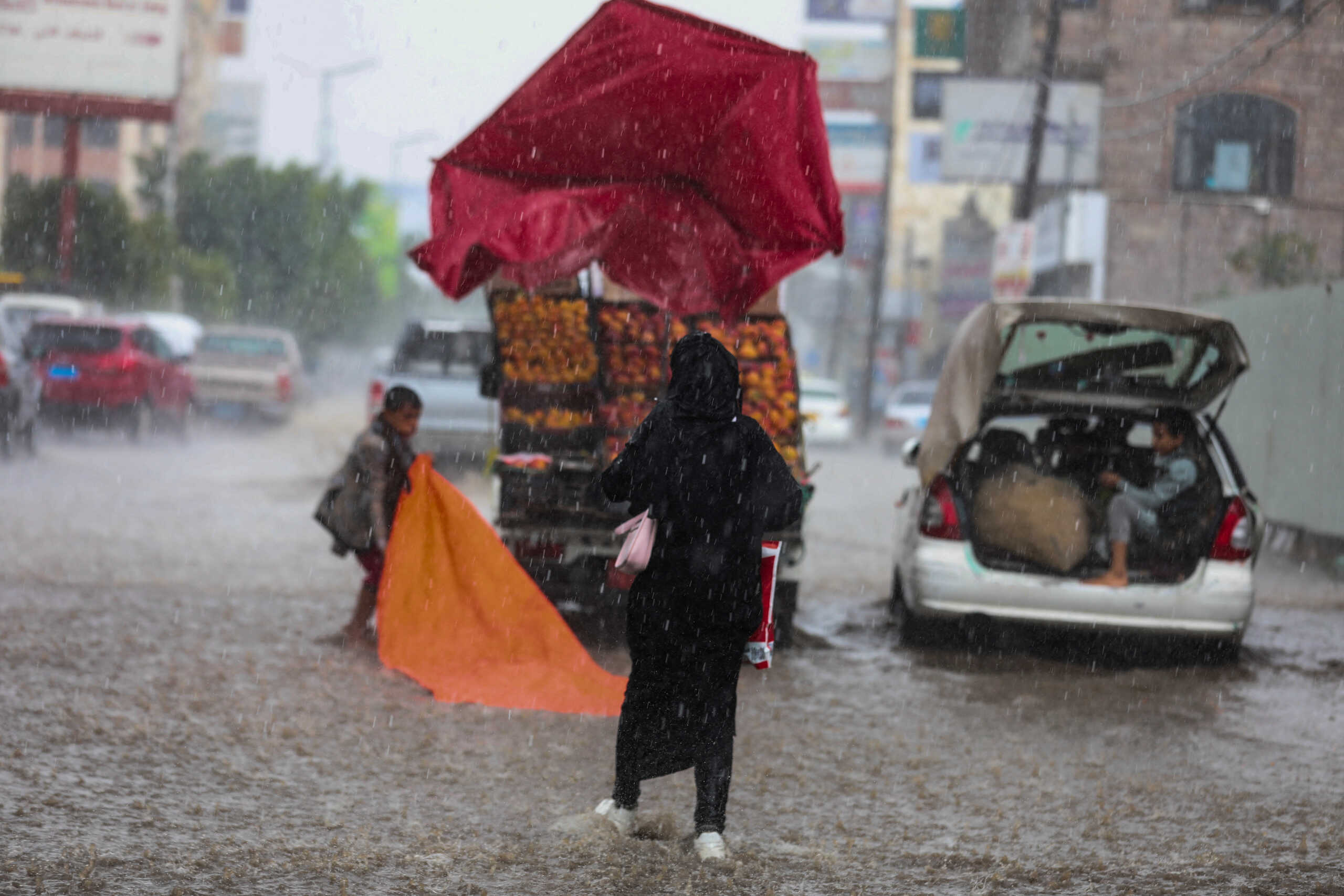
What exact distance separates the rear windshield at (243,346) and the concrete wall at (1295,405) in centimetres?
1801

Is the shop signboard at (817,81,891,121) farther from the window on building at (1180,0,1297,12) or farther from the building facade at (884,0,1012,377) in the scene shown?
the window on building at (1180,0,1297,12)

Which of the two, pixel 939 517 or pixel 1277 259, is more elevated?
pixel 1277 259

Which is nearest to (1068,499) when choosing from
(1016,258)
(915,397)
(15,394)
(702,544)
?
(702,544)

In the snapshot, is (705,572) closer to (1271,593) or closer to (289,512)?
(1271,593)

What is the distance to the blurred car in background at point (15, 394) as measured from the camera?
782 inches

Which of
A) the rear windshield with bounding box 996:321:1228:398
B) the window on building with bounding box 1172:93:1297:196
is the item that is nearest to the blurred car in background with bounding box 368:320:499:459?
the rear windshield with bounding box 996:321:1228:398

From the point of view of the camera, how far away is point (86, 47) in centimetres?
4206

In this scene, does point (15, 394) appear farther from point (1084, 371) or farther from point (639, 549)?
point (639, 549)

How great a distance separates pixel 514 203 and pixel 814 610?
3563 millimetres

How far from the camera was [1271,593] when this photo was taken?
12.9 metres

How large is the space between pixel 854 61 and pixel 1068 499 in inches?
2504

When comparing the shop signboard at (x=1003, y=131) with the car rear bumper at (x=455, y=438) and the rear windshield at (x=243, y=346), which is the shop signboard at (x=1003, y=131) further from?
the car rear bumper at (x=455, y=438)

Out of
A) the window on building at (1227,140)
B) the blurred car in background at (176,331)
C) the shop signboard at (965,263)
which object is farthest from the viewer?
the shop signboard at (965,263)

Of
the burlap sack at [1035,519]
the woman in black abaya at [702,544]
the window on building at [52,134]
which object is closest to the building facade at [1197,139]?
the burlap sack at [1035,519]
